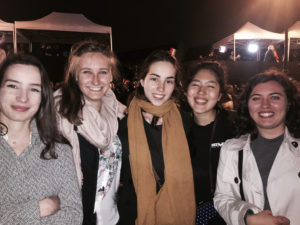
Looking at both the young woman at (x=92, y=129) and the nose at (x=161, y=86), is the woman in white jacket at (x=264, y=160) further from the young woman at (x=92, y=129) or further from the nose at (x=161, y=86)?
the young woman at (x=92, y=129)

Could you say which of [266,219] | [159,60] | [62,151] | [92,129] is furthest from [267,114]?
[62,151]

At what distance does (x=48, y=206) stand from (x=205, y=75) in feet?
6.58

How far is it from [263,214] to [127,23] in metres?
16.1

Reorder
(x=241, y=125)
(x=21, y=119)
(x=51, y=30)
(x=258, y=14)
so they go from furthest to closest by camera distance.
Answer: (x=258, y=14)
(x=51, y=30)
(x=241, y=125)
(x=21, y=119)

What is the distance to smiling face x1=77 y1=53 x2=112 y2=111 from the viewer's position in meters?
2.50

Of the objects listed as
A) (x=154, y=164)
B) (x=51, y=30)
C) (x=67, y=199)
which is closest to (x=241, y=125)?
(x=154, y=164)

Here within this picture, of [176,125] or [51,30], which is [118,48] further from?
[176,125]

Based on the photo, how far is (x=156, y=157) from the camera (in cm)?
270

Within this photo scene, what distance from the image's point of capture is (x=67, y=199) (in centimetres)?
174

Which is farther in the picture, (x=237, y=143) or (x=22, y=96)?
(x=237, y=143)

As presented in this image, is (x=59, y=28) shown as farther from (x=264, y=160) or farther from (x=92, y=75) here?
(x=264, y=160)

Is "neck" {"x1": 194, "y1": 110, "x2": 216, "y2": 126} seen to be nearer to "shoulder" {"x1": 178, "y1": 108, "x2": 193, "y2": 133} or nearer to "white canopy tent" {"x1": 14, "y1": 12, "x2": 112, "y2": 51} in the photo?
"shoulder" {"x1": 178, "y1": 108, "x2": 193, "y2": 133}

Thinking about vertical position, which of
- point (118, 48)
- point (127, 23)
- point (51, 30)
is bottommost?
point (51, 30)

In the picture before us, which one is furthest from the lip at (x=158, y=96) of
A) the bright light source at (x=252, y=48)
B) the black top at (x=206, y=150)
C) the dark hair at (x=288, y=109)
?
the bright light source at (x=252, y=48)
